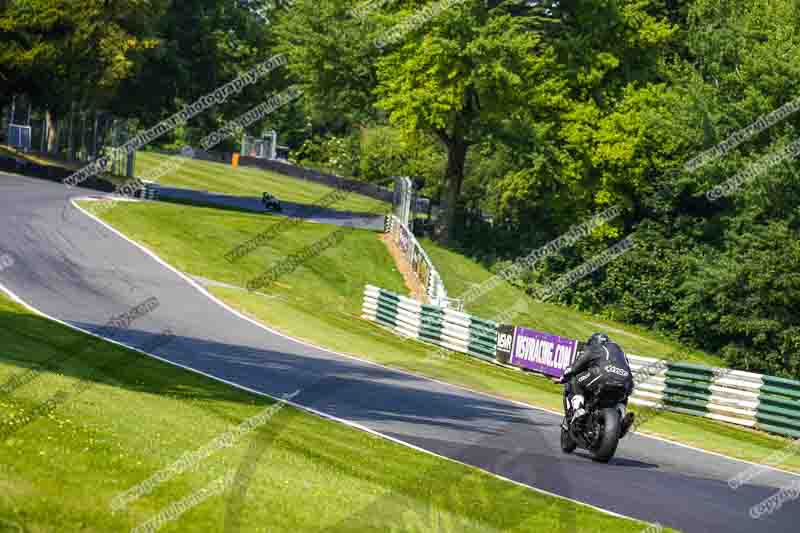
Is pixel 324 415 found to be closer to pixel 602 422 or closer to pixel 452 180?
pixel 602 422

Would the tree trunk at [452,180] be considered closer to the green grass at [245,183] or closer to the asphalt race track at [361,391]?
the green grass at [245,183]

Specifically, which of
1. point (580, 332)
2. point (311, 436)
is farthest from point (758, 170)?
point (311, 436)

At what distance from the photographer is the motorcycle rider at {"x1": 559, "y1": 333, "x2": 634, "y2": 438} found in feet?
45.8

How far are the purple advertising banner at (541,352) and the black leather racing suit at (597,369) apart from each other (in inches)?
507

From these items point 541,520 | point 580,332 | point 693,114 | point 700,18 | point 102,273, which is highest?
point 700,18

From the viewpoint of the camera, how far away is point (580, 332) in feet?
144

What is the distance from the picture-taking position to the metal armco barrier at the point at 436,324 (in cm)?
3061

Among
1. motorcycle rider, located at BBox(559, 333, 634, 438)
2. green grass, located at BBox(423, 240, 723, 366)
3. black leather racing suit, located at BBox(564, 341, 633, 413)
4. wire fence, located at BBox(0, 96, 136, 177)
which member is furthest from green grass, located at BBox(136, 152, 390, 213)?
black leather racing suit, located at BBox(564, 341, 633, 413)

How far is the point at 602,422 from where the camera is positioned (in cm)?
1412

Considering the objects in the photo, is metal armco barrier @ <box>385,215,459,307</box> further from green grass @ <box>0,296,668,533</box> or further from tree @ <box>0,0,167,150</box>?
green grass @ <box>0,296,668,533</box>

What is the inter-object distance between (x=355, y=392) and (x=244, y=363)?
2.67m

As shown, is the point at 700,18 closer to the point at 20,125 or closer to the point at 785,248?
the point at 785,248

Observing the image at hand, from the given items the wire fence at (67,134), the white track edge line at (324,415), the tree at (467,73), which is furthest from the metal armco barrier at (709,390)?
the wire fence at (67,134)

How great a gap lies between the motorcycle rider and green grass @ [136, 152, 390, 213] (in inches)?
1895
